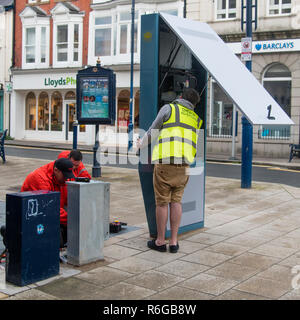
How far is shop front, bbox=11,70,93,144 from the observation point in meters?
27.0

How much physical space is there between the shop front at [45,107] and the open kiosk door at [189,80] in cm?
1993

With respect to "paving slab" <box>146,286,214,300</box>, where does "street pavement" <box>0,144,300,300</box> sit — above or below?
above

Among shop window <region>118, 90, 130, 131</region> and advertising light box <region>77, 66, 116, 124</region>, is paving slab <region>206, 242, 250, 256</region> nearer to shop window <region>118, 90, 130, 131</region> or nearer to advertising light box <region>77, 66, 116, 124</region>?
advertising light box <region>77, 66, 116, 124</region>

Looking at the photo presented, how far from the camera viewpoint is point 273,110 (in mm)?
5590

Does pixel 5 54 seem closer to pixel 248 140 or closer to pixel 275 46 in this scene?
pixel 275 46

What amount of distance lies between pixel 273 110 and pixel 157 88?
142 cm

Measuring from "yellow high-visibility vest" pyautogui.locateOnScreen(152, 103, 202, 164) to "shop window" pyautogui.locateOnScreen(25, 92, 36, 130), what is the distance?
24.5m

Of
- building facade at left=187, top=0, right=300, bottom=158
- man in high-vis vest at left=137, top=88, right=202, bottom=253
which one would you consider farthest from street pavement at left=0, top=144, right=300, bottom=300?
building facade at left=187, top=0, right=300, bottom=158

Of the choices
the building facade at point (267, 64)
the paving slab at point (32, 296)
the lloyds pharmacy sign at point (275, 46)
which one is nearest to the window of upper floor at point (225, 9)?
the building facade at point (267, 64)

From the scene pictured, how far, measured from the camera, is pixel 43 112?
28.5m

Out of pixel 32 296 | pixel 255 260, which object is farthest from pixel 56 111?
pixel 32 296
